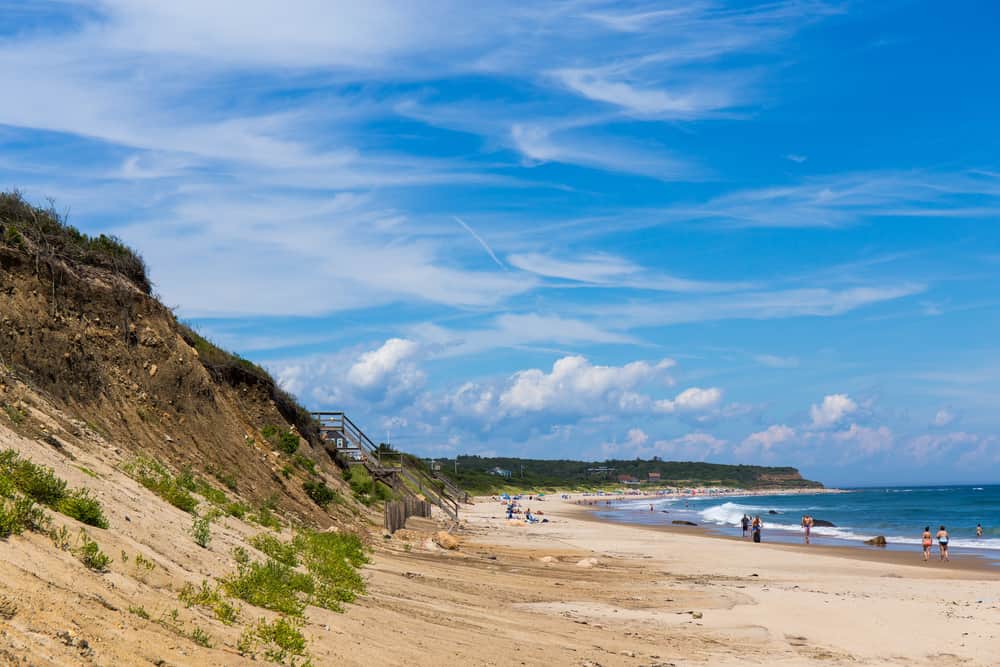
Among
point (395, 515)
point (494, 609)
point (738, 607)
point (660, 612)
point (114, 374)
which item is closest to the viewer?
point (494, 609)

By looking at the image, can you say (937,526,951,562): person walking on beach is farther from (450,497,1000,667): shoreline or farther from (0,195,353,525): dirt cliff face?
(0,195,353,525): dirt cliff face

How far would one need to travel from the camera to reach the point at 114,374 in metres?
19.6

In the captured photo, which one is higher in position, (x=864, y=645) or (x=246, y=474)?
(x=246, y=474)

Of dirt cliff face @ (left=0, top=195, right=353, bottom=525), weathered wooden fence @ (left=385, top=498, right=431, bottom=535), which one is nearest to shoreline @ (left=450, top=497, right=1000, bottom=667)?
weathered wooden fence @ (left=385, top=498, right=431, bottom=535)

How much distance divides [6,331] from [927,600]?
20493 millimetres

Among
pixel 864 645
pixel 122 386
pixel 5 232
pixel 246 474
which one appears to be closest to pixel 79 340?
pixel 122 386

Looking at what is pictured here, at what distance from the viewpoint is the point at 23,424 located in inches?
507

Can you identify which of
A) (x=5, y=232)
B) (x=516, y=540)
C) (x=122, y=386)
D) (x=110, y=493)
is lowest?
(x=516, y=540)

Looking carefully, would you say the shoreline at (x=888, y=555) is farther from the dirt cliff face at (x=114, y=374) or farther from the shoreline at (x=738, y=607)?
the dirt cliff face at (x=114, y=374)

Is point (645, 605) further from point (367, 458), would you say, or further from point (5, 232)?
point (367, 458)

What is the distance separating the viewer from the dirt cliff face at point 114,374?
16766mm

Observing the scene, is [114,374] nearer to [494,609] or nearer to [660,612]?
[494,609]

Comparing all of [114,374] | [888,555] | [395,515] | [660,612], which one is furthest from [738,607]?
[888,555]

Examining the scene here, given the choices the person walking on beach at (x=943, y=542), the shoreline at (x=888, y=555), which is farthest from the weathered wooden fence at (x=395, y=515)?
the person walking on beach at (x=943, y=542)
